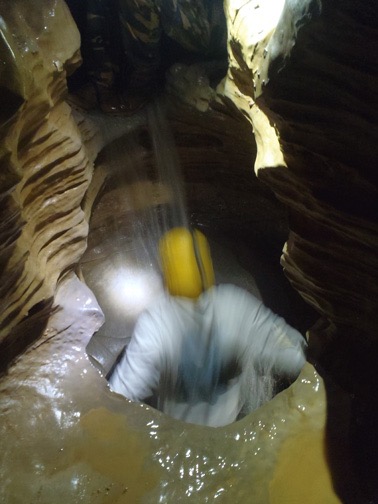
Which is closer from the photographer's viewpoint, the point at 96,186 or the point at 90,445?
the point at 90,445

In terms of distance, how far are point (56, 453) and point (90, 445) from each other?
248 mm

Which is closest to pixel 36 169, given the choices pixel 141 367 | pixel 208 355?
pixel 141 367

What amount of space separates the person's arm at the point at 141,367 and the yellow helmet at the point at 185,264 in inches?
18.8

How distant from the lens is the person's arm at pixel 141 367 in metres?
4.16

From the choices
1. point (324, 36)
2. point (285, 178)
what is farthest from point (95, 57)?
point (324, 36)

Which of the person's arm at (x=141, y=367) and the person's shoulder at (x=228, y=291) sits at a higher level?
the person's shoulder at (x=228, y=291)

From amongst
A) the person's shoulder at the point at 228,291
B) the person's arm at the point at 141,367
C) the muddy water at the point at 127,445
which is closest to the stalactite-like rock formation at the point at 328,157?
the muddy water at the point at 127,445

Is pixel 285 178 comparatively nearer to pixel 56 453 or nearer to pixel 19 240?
pixel 19 240

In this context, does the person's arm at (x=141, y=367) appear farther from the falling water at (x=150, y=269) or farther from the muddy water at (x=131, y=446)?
the muddy water at (x=131, y=446)

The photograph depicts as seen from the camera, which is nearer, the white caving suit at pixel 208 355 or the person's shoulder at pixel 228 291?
the white caving suit at pixel 208 355

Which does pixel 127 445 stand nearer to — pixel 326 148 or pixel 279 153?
pixel 279 153

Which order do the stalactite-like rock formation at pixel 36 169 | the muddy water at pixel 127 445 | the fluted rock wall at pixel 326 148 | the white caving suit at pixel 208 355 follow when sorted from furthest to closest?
the white caving suit at pixel 208 355 → the muddy water at pixel 127 445 → the stalactite-like rock formation at pixel 36 169 → the fluted rock wall at pixel 326 148

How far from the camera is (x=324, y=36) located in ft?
6.76

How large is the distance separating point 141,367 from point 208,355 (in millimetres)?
751
